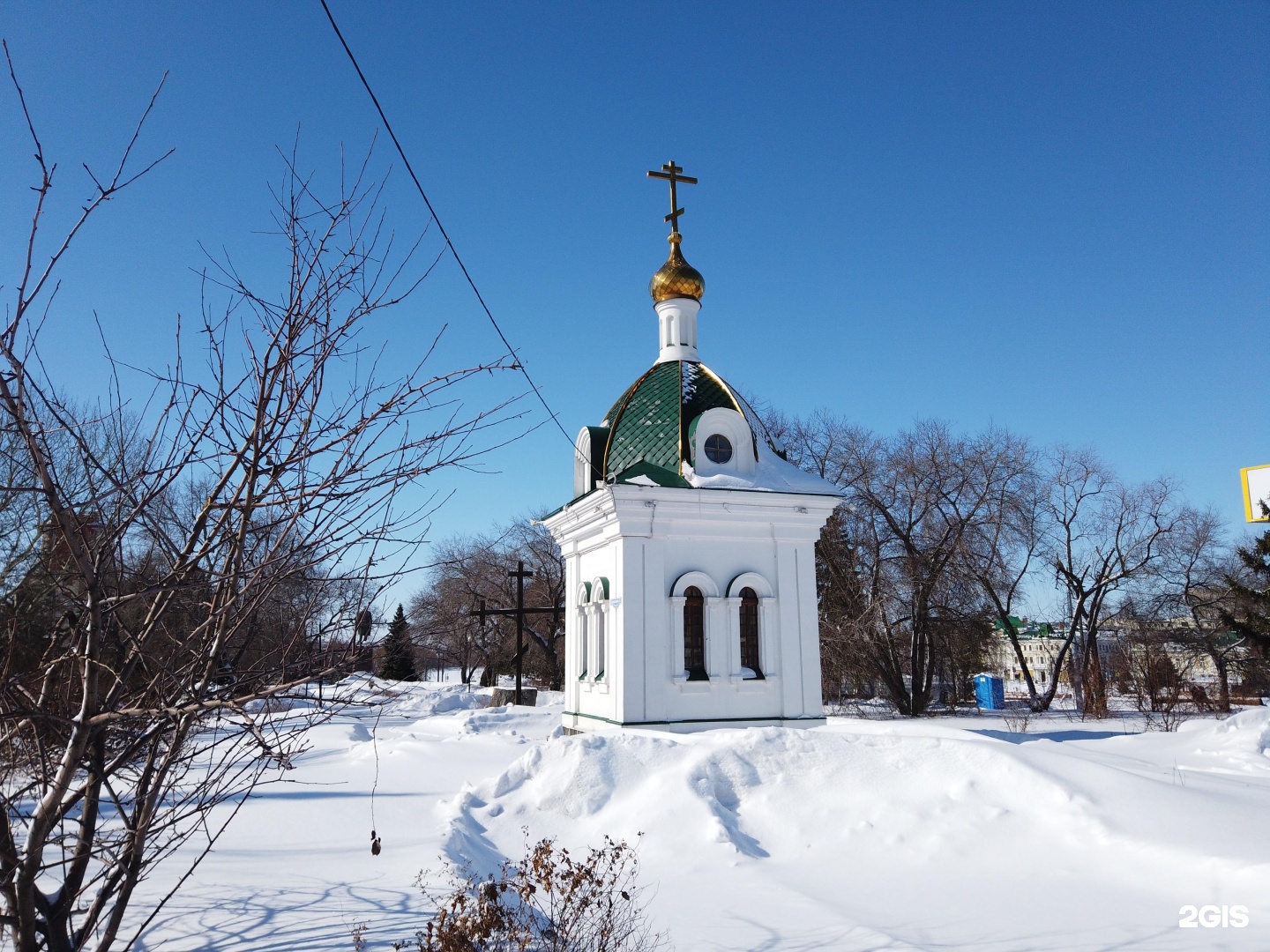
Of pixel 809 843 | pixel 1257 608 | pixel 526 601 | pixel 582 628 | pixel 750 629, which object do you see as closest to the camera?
pixel 809 843

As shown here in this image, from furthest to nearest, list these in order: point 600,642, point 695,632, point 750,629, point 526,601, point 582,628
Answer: point 526,601 → point 582,628 → point 600,642 → point 750,629 → point 695,632

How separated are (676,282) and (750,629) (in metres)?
6.20

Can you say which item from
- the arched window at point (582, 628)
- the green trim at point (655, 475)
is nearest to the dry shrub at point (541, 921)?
the green trim at point (655, 475)

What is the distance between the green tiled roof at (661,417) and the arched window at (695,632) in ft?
5.60

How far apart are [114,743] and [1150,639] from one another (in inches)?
1325

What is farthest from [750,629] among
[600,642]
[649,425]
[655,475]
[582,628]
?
[649,425]

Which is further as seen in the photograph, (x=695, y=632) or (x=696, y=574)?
(x=695, y=632)

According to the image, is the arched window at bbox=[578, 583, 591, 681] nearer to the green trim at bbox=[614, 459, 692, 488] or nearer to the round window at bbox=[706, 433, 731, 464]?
the green trim at bbox=[614, 459, 692, 488]

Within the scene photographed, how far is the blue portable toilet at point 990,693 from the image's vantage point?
28.0 meters

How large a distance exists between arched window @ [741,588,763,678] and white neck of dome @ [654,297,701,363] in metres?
4.43

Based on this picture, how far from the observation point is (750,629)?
12750mm

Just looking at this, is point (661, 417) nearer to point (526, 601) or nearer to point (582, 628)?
point (582, 628)

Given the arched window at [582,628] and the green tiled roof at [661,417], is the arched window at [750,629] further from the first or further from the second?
the arched window at [582,628]

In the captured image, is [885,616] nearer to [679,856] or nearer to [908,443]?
[908,443]
